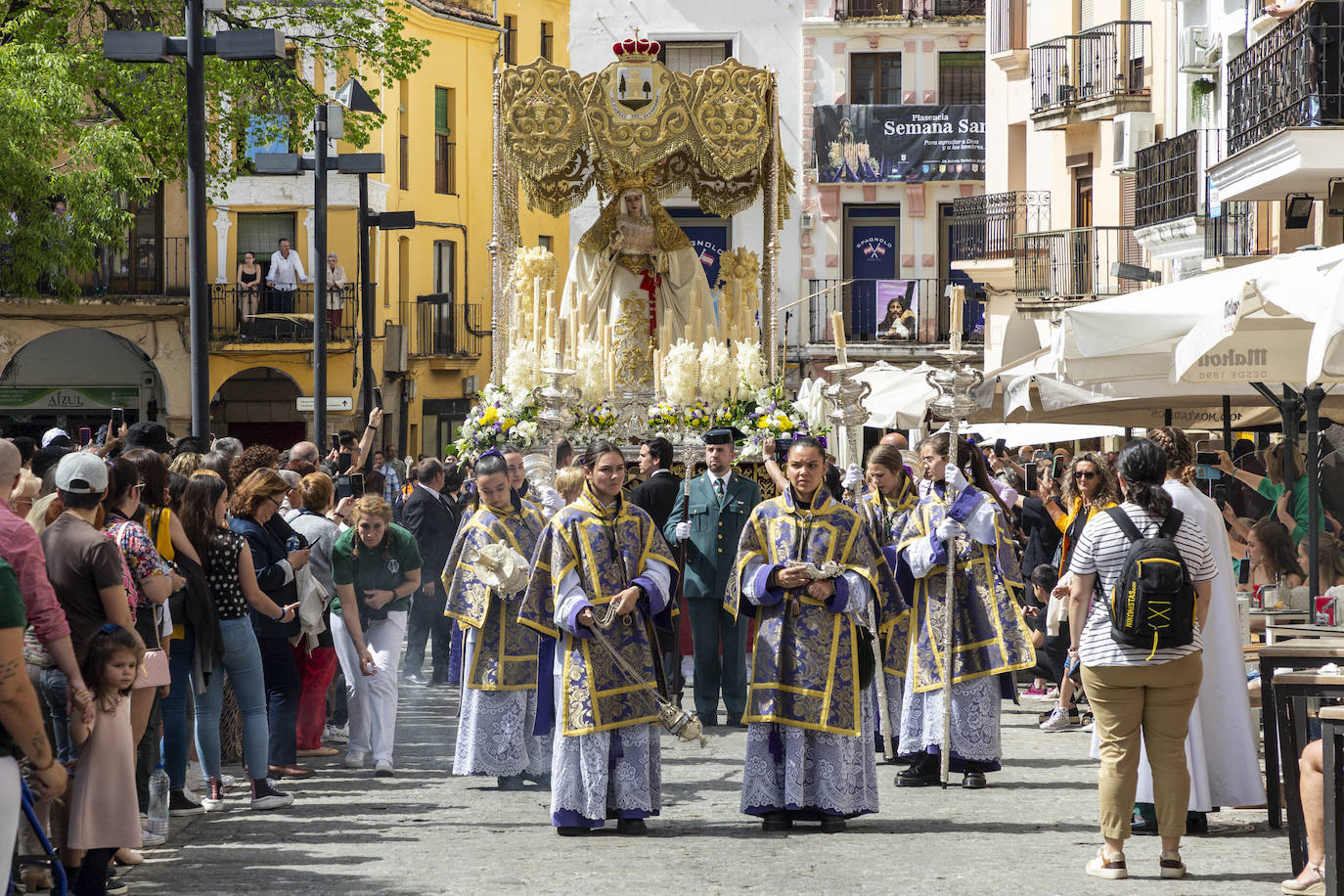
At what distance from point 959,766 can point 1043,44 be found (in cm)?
2130

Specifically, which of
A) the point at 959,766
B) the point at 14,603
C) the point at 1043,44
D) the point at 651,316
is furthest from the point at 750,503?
the point at 1043,44

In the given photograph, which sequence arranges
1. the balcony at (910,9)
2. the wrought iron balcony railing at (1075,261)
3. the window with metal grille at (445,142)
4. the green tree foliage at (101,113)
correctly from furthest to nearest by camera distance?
the window with metal grille at (445,142) → the balcony at (910,9) → the wrought iron balcony railing at (1075,261) → the green tree foliage at (101,113)

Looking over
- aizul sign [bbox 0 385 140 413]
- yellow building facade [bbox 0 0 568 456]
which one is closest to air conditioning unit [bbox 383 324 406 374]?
yellow building facade [bbox 0 0 568 456]

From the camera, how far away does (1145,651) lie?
24.2ft

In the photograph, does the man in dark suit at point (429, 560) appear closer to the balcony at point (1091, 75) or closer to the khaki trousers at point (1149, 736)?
the khaki trousers at point (1149, 736)

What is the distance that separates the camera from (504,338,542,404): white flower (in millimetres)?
14555

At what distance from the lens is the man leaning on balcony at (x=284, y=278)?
34031 millimetres

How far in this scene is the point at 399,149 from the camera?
1476 inches

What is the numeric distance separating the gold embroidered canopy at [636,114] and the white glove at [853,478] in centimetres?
675

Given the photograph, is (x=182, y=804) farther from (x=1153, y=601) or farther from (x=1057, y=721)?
(x=1057, y=721)

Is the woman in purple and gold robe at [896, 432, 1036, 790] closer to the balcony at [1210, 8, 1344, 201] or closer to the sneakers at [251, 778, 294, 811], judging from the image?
the sneakers at [251, 778, 294, 811]

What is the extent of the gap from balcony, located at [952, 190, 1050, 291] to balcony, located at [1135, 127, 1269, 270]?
236 inches

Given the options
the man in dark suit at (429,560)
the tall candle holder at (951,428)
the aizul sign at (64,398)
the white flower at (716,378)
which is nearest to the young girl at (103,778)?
the tall candle holder at (951,428)

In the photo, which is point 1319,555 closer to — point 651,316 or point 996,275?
point 651,316
